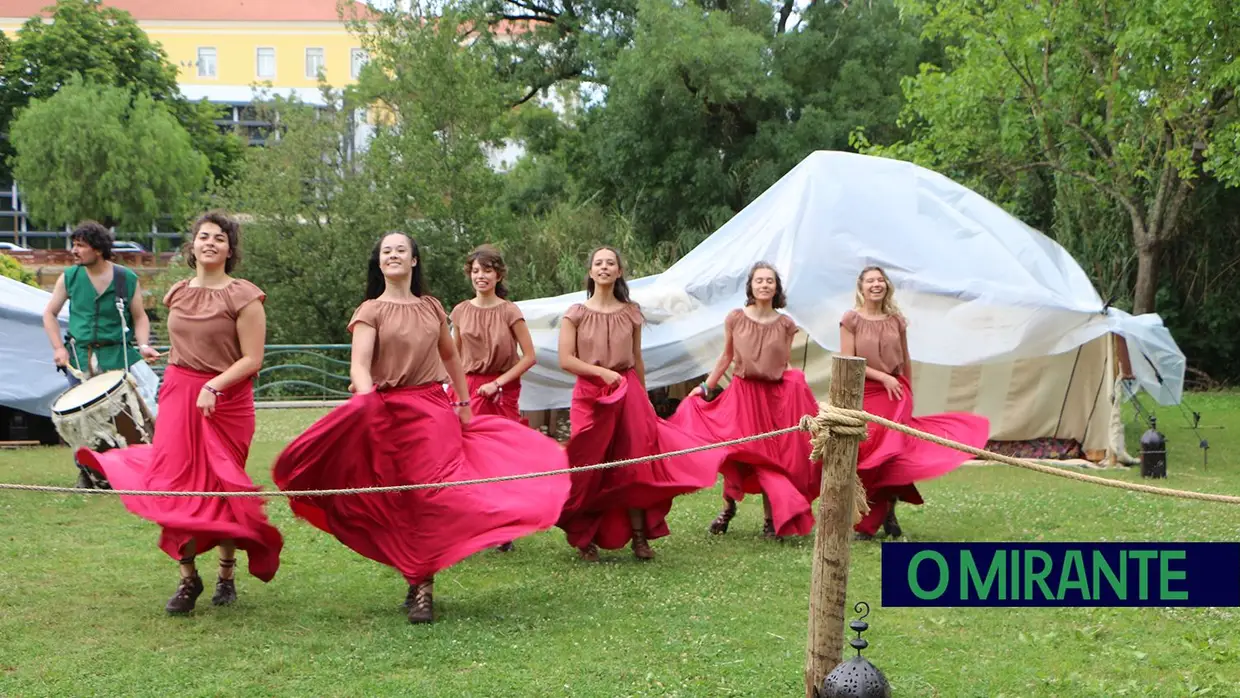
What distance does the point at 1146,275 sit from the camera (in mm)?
20203

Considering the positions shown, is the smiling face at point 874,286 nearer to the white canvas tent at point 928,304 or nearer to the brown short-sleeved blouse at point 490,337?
the brown short-sleeved blouse at point 490,337

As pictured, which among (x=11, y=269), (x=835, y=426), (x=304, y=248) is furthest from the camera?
(x=304, y=248)

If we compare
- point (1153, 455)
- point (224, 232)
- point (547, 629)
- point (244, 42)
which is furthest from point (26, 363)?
point (244, 42)

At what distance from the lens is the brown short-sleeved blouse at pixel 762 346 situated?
8.67 metres

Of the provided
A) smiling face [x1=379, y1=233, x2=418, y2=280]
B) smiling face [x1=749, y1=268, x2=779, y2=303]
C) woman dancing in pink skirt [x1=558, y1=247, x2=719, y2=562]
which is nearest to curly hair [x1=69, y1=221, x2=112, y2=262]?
woman dancing in pink skirt [x1=558, y1=247, x2=719, y2=562]

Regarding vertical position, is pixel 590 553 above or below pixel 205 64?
below

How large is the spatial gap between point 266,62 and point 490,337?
61.7 m

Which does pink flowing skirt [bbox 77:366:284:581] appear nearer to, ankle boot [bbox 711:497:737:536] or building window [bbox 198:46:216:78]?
ankle boot [bbox 711:497:737:536]

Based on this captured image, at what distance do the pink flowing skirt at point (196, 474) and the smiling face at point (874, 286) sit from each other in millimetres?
4048

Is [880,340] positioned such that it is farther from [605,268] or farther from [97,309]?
[97,309]

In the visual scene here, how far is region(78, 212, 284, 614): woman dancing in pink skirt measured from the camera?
6121mm

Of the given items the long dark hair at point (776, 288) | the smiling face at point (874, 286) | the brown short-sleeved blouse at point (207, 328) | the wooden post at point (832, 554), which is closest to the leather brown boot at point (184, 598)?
the brown short-sleeved blouse at point (207, 328)

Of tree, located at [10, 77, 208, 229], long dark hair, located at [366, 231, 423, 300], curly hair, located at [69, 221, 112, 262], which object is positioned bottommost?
long dark hair, located at [366, 231, 423, 300]

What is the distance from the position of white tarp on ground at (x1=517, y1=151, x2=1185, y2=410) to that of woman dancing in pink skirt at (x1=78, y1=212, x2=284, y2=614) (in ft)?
21.6
